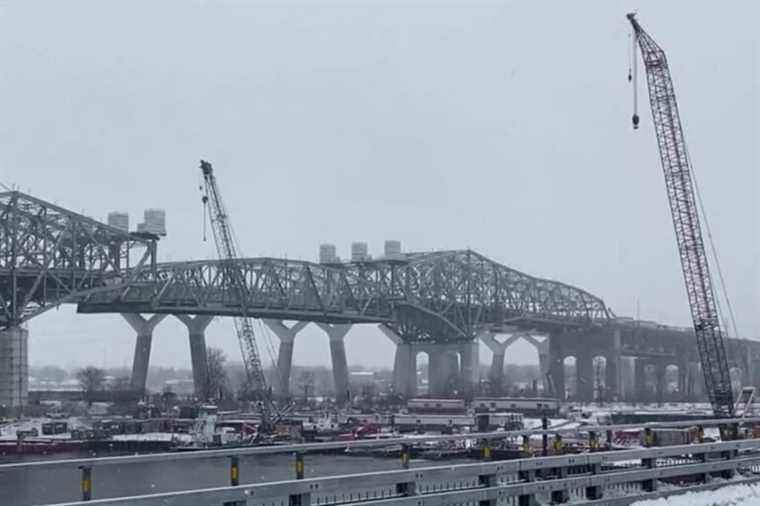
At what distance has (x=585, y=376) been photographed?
178m

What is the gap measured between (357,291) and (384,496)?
132090 millimetres

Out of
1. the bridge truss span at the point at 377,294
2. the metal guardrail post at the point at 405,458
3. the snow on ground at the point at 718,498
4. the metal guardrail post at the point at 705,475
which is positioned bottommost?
the snow on ground at the point at 718,498

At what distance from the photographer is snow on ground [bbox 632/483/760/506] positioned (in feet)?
58.5

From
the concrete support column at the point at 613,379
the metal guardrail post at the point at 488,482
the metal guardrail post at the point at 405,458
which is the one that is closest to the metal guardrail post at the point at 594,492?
the metal guardrail post at the point at 488,482

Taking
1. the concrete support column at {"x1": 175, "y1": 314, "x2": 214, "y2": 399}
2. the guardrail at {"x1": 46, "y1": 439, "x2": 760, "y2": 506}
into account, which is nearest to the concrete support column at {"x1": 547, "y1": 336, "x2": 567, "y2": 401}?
the concrete support column at {"x1": 175, "y1": 314, "x2": 214, "y2": 399}

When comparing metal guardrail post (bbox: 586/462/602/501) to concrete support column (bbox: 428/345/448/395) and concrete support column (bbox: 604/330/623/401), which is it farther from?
concrete support column (bbox: 604/330/623/401)

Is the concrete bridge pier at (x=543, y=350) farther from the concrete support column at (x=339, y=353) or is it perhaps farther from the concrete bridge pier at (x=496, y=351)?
the concrete support column at (x=339, y=353)

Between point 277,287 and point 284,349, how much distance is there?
58.2ft

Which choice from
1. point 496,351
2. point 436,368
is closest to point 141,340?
point 436,368

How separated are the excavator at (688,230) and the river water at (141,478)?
48.5m

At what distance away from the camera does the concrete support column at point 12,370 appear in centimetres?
10119

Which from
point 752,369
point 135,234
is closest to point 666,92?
point 135,234

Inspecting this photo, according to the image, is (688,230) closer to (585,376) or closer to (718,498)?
(718,498)

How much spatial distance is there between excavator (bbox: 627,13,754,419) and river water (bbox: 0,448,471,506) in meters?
48.5
